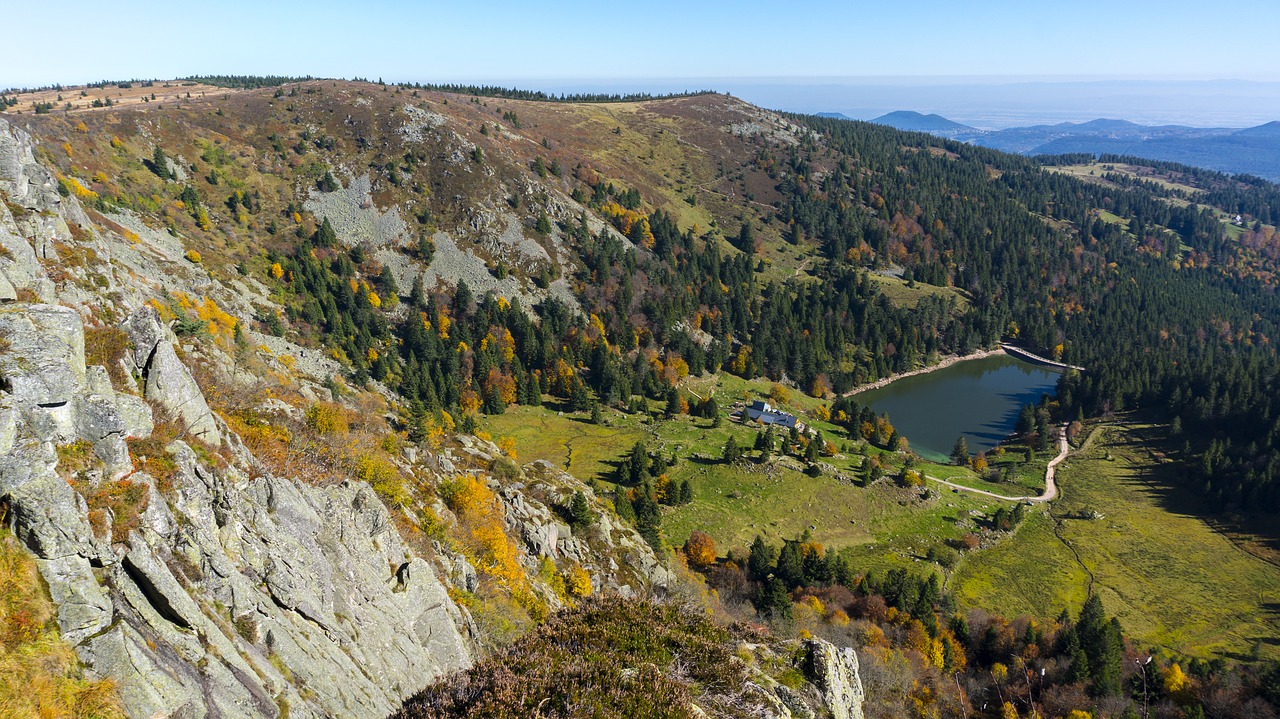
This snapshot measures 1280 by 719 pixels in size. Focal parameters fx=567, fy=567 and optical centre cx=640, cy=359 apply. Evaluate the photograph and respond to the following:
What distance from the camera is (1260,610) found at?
2805 inches

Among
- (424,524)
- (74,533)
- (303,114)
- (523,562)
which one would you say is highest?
(303,114)

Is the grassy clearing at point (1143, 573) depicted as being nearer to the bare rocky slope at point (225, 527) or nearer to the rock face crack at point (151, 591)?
the bare rocky slope at point (225, 527)

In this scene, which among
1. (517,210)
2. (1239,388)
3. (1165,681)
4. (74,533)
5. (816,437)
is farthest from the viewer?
(517,210)

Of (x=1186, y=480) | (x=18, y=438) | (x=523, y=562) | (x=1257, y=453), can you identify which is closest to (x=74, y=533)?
(x=18, y=438)

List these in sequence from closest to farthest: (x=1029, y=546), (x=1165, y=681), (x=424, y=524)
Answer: (x=424, y=524) → (x=1165, y=681) → (x=1029, y=546)

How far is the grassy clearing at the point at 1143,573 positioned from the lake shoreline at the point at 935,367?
50.4 meters

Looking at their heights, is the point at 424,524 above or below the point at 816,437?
above

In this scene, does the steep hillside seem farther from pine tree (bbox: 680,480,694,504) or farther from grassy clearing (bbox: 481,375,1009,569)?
grassy clearing (bbox: 481,375,1009,569)

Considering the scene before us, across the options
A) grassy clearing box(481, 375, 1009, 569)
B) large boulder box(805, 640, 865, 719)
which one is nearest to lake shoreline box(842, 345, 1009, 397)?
grassy clearing box(481, 375, 1009, 569)

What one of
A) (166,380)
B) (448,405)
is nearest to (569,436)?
(448,405)

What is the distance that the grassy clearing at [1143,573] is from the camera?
223 feet

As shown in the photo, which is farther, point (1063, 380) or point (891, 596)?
point (1063, 380)

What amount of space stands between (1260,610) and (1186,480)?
34937 mm

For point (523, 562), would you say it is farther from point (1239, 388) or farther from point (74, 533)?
point (1239, 388)
